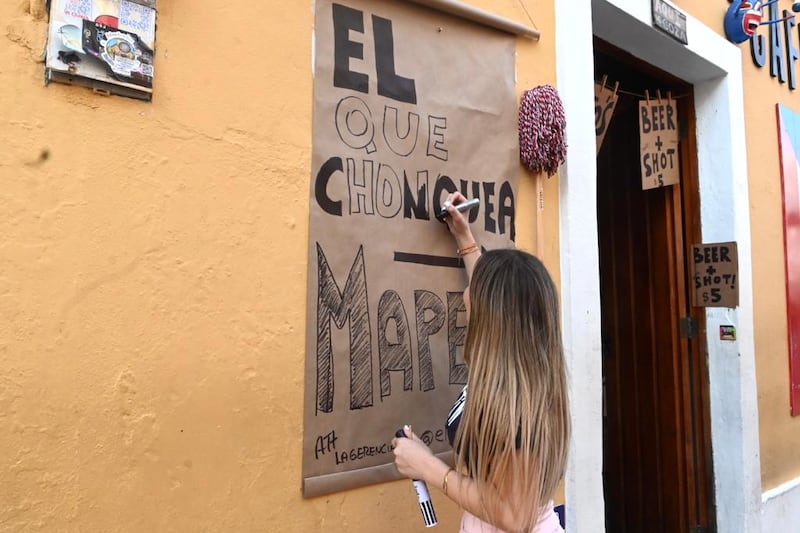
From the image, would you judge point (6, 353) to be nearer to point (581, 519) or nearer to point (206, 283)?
point (206, 283)

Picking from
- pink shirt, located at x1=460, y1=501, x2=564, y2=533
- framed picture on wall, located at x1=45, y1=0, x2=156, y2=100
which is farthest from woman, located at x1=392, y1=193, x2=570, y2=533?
framed picture on wall, located at x1=45, y1=0, x2=156, y2=100

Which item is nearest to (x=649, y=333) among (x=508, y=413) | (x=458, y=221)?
(x=458, y=221)

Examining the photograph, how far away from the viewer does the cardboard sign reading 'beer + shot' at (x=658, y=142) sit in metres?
3.56

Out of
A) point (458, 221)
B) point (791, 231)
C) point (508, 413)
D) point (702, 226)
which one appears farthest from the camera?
point (791, 231)

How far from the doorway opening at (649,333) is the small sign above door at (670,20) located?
284mm

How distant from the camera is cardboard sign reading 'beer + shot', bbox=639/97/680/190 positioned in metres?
3.56

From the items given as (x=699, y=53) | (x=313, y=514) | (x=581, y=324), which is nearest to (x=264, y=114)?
(x=313, y=514)

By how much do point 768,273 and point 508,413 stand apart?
3.28 m

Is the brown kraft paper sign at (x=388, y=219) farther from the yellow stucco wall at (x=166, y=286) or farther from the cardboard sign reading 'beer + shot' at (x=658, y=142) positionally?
the cardboard sign reading 'beer + shot' at (x=658, y=142)

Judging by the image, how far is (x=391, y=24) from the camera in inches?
80.1

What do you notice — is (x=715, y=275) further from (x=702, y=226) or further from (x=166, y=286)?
(x=166, y=286)

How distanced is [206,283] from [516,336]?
2.62ft

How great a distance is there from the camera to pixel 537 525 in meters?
1.48

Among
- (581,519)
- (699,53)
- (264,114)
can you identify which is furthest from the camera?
(699,53)
